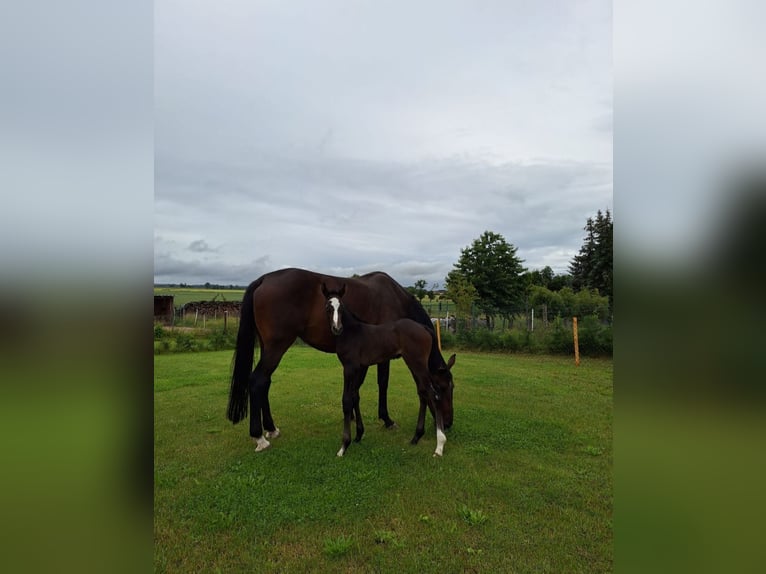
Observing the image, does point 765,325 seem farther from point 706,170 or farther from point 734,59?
point 734,59

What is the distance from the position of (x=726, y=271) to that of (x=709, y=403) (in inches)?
8.8

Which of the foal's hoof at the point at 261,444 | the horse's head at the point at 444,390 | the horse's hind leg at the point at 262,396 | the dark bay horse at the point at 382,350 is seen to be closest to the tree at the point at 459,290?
the horse's head at the point at 444,390

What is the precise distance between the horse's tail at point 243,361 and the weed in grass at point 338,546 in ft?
8.88

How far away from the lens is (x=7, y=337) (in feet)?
1.90

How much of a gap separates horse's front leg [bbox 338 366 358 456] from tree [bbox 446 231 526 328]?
28.6 meters

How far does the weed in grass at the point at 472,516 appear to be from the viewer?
9.78ft

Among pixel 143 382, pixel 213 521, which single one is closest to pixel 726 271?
pixel 143 382

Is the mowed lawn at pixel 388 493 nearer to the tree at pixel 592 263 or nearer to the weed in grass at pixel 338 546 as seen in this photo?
the weed in grass at pixel 338 546

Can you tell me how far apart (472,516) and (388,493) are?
2.72ft

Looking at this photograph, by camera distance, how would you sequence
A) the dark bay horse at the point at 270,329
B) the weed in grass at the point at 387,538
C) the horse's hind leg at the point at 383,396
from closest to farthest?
the weed in grass at the point at 387,538
the dark bay horse at the point at 270,329
the horse's hind leg at the point at 383,396

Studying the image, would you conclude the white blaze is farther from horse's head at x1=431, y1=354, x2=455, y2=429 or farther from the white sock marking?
the white sock marking

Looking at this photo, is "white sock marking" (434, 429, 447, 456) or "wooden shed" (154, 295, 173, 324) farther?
"wooden shed" (154, 295, 173, 324)

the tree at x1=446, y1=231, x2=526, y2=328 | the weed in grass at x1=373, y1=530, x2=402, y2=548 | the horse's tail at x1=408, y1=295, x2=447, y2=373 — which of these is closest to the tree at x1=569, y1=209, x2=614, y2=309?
the tree at x1=446, y1=231, x2=526, y2=328

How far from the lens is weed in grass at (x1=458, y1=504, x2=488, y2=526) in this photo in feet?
9.78
